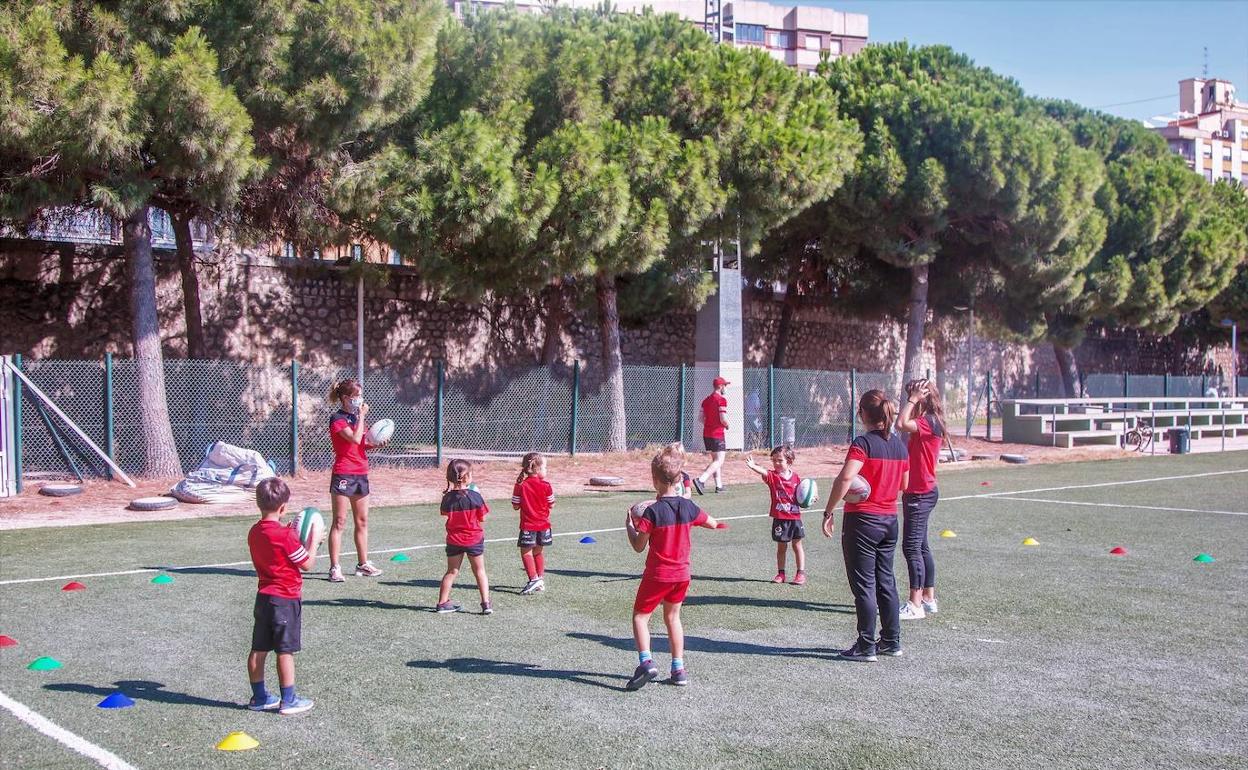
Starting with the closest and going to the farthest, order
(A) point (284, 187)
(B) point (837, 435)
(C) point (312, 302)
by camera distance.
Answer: (A) point (284, 187) → (C) point (312, 302) → (B) point (837, 435)

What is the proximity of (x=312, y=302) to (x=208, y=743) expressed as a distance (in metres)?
18.5

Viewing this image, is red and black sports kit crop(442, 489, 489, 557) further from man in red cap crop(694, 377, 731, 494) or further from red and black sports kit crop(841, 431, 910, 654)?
man in red cap crop(694, 377, 731, 494)

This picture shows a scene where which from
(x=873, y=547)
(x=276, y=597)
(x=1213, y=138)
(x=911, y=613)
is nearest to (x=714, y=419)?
(x=911, y=613)

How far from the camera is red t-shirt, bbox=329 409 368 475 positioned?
9641mm

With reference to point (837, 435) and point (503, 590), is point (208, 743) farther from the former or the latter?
point (837, 435)

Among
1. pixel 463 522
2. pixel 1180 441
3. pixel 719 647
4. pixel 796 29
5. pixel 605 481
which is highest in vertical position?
pixel 796 29

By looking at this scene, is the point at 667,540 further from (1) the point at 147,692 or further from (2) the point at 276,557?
(1) the point at 147,692

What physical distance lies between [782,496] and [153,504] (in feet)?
29.2

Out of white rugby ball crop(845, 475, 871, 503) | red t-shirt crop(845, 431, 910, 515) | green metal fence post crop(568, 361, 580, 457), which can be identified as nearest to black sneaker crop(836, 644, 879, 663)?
red t-shirt crop(845, 431, 910, 515)

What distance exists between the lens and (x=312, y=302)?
2297 centimetres

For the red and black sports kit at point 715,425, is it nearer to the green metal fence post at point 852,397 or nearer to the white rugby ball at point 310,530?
the green metal fence post at point 852,397

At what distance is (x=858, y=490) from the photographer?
6.65 metres

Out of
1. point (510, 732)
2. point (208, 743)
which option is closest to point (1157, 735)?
point (510, 732)

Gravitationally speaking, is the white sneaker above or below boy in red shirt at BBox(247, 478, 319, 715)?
below
